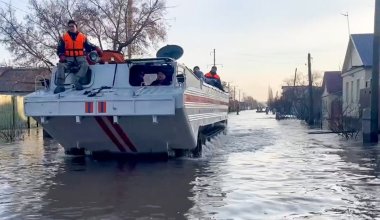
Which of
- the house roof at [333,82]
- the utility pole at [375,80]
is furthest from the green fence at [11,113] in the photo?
the house roof at [333,82]

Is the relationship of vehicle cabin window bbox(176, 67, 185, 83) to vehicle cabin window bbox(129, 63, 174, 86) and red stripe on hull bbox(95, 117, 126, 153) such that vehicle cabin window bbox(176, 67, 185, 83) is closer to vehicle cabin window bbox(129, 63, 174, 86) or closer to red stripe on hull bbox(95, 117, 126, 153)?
vehicle cabin window bbox(129, 63, 174, 86)

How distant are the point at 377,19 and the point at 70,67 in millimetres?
10076

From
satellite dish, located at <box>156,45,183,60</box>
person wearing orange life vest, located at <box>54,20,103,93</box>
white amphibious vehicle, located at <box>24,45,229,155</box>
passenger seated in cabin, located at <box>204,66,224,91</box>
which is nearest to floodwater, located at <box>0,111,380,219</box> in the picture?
white amphibious vehicle, located at <box>24,45,229,155</box>

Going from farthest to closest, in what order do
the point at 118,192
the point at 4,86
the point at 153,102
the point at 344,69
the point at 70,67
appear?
the point at 4,86 < the point at 344,69 < the point at 70,67 < the point at 153,102 < the point at 118,192

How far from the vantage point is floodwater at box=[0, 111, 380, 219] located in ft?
20.0

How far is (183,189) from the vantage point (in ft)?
25.1

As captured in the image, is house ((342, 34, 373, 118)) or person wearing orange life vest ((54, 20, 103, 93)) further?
house ((342, 34, 373, 118))

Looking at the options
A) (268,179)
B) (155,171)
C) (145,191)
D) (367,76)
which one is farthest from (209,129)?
(367,76)

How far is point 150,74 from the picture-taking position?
10.7 meters

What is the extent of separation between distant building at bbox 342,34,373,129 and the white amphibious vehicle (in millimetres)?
19162

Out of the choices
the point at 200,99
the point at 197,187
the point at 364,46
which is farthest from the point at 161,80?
the point at 364,46

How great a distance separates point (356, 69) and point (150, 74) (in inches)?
932

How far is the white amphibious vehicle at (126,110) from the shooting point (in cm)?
942

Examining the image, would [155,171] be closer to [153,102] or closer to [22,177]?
[153,102]
